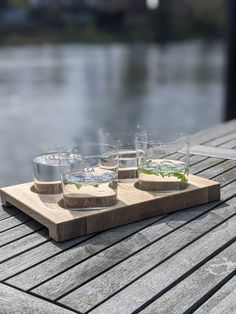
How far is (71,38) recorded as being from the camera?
1862 cm

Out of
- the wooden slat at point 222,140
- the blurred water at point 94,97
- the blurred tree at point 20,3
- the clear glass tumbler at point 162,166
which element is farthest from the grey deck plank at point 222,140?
the blurred tree at point 20,3

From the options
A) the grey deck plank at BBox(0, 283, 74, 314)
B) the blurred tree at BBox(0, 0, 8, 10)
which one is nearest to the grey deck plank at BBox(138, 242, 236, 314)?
the grey deck plank at BBox(0, 283, 74, 314)

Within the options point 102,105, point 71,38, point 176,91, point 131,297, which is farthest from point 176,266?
point 71,38

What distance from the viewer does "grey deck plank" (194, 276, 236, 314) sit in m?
0.91

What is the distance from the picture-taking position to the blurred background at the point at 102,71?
6.67 m

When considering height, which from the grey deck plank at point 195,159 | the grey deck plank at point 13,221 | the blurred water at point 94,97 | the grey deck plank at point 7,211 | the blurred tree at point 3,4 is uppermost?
the blurred tree at point 3,4

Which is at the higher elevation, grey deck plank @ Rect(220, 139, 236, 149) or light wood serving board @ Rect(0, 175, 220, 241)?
light wood serving board @ Rect(0, 175, 220, 241)

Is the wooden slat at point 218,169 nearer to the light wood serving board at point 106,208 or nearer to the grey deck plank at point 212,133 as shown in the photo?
the light wood serving board at point 106,208

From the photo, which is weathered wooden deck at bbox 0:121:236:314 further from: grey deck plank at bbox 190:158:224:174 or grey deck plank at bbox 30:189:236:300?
grey deck plank at bbox 190:158:224:174

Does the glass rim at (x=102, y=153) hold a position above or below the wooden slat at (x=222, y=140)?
above

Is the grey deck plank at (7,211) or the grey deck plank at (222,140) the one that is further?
the grey deck plank at (222,140)

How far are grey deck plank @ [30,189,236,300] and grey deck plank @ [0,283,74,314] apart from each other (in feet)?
0.09

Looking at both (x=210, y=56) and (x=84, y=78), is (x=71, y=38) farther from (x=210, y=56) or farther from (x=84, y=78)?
(x=84, y=78)

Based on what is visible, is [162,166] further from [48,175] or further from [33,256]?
[33,256]
